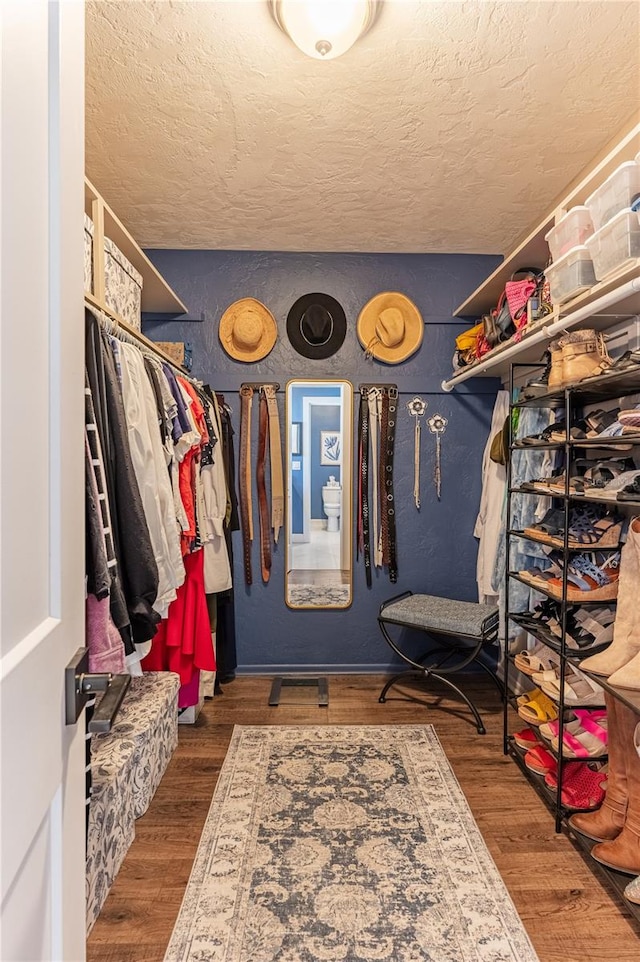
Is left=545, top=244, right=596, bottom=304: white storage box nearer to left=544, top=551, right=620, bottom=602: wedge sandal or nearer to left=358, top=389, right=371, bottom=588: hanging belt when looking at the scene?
left=544, top=551, right=620, bottom=602: wedge sandal

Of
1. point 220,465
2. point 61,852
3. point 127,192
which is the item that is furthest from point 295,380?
point 61,852

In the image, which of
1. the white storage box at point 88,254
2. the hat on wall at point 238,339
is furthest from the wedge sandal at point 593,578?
the hat on wall at point 238,339

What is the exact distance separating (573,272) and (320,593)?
223 cm

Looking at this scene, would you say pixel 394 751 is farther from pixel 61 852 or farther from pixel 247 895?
pixel 61 852

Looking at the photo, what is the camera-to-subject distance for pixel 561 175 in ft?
7.75

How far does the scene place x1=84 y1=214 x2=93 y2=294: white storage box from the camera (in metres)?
1.67

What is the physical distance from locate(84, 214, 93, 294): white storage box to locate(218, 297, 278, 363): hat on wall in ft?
4.79

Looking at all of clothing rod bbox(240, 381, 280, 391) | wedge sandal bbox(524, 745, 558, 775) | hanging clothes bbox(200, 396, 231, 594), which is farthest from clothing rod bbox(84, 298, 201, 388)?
wedge sandal bbox(524, 745, 558, 775)

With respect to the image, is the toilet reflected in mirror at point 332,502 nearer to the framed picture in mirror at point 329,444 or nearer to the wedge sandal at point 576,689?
the framed picture in mirror at point 329,444

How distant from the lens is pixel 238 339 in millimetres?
3154

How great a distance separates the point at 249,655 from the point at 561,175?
296 centimetres

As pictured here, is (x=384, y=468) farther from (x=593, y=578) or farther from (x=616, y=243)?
Answer: (x=616, y=243)

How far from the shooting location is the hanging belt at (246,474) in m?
3.22

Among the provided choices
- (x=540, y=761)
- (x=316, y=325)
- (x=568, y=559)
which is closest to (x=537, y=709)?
(x=540, y=761)
